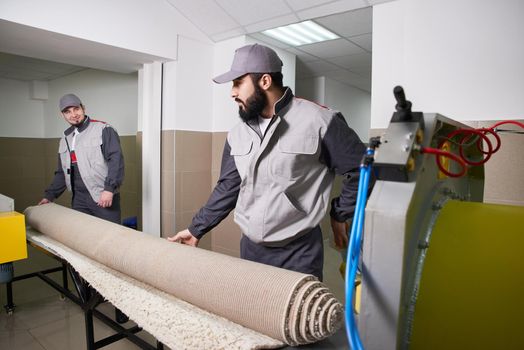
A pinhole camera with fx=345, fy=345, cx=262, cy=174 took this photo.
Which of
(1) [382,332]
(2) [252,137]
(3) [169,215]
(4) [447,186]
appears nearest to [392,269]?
(1) [382,332]

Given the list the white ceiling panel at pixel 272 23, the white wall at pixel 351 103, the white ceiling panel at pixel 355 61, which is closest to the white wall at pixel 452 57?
the white ceiling panel at pixel 272 23

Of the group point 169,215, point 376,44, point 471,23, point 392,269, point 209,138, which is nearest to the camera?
point 392,269

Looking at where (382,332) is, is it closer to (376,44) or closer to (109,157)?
(376,44)

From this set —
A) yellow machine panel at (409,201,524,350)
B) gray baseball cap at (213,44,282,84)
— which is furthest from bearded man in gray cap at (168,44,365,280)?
yellow machine panel at (409,201,524,350)

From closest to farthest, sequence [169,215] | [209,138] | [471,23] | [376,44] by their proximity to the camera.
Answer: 1. [471,23]
2. [376,44]
3. [169,215]
4. [209,138]

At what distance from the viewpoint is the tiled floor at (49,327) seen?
2.07m

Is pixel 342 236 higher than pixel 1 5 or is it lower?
lower

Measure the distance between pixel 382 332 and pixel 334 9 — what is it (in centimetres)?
247

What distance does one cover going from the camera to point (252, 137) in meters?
1.41

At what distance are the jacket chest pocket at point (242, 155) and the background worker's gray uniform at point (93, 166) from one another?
1.45m

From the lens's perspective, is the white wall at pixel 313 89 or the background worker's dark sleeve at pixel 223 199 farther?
the white wall at pixel 313 89

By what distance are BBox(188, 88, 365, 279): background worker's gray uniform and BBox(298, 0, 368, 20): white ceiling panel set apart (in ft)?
4.72

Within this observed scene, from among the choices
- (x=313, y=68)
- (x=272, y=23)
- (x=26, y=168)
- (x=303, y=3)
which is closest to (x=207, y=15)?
(x=272, y=23)

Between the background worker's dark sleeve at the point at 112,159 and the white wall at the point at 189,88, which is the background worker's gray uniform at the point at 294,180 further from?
the white wall at the point at 189,88
